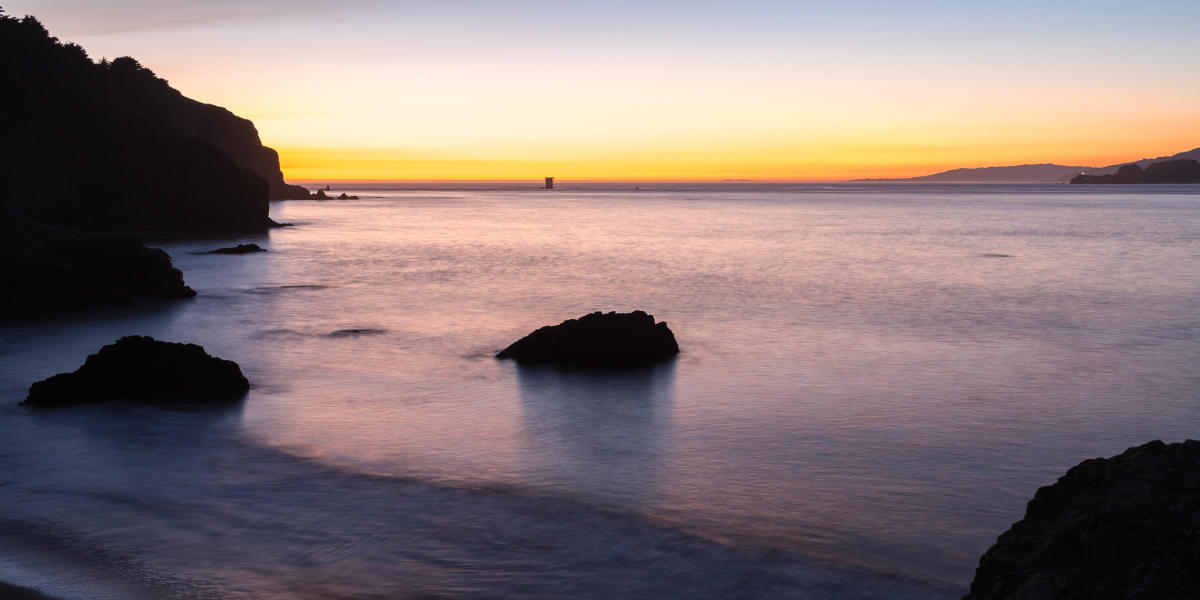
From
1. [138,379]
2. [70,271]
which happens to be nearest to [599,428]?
[138,379]

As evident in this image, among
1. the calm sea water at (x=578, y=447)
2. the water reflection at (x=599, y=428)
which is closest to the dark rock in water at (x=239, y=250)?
the calm sea water at (x=578, y=447)

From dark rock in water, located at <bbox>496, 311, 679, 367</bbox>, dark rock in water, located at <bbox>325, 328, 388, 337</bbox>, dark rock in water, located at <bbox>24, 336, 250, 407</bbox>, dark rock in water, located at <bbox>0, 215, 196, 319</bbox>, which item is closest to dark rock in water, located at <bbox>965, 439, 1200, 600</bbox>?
dark rock in water, located at <bbox>496, 311, 679, 367</bbox>

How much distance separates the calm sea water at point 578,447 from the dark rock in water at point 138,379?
0.35 metres

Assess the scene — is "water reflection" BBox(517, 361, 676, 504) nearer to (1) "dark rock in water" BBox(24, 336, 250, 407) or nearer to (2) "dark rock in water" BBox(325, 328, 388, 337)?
(1) "dark rock in water" BBox(24, 336, 250, 407)

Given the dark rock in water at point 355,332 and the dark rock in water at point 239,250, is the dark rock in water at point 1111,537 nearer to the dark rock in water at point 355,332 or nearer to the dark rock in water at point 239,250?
the dark rock in water at point 355,332

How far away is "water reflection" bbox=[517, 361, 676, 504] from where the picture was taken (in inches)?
300

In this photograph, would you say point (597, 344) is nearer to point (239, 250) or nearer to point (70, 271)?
point (70, 271)

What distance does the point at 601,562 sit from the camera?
581 centimetres

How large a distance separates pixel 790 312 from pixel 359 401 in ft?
34.8

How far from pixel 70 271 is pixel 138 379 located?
9270mm

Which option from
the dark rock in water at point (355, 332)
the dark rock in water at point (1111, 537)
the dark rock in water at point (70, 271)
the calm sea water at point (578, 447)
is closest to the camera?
the dark rock in water at point (1111, 537)

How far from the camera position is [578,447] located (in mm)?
8609

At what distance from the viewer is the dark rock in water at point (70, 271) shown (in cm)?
1678

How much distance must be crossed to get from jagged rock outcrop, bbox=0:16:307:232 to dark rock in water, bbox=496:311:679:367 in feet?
105
